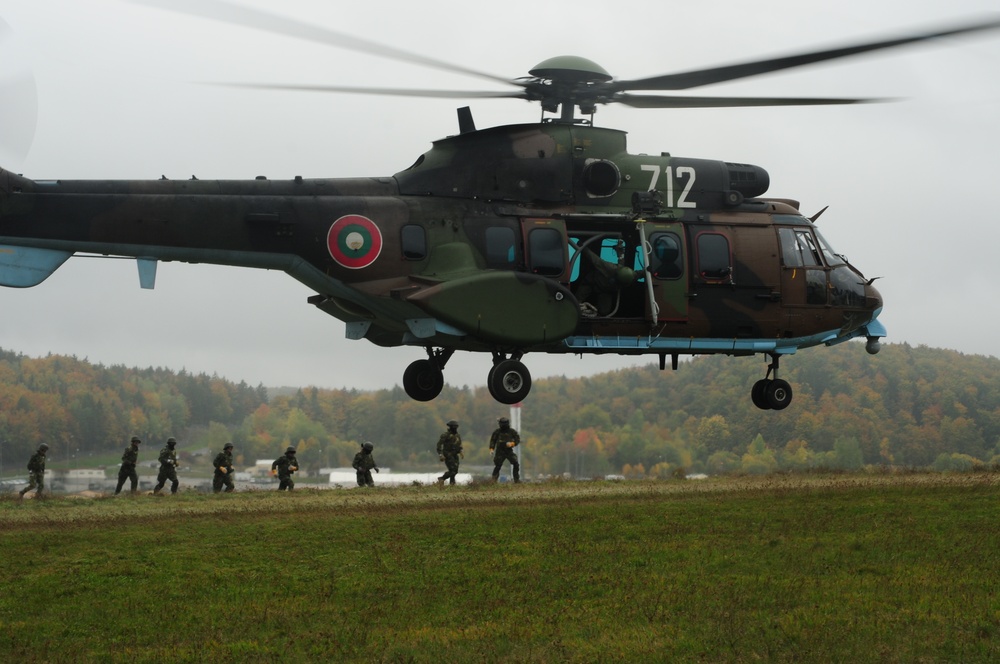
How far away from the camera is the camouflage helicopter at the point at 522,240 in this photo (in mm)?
19438

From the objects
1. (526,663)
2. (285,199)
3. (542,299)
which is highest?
(285,199)

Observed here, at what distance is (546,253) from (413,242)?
88.9 inches

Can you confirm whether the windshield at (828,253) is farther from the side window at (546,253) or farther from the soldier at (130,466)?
the soldier at (130,466)

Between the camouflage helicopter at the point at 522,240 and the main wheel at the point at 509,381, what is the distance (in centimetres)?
4

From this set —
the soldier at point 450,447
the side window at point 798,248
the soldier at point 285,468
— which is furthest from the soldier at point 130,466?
the side window at point 798,248

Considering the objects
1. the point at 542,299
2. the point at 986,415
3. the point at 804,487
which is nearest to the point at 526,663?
the point at 542,299

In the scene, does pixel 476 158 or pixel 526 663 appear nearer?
pixel 526 663

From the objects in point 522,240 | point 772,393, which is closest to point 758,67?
point 522,240

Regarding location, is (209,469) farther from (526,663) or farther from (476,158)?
(526,663)

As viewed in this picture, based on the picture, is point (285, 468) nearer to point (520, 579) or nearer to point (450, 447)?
point (450, 447)

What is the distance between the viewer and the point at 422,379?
2252 centimetres

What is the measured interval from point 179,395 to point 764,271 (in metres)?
43.0

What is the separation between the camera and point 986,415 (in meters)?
49.8

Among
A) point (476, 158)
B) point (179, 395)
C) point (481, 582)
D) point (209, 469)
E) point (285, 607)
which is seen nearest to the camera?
point (285, 607)
